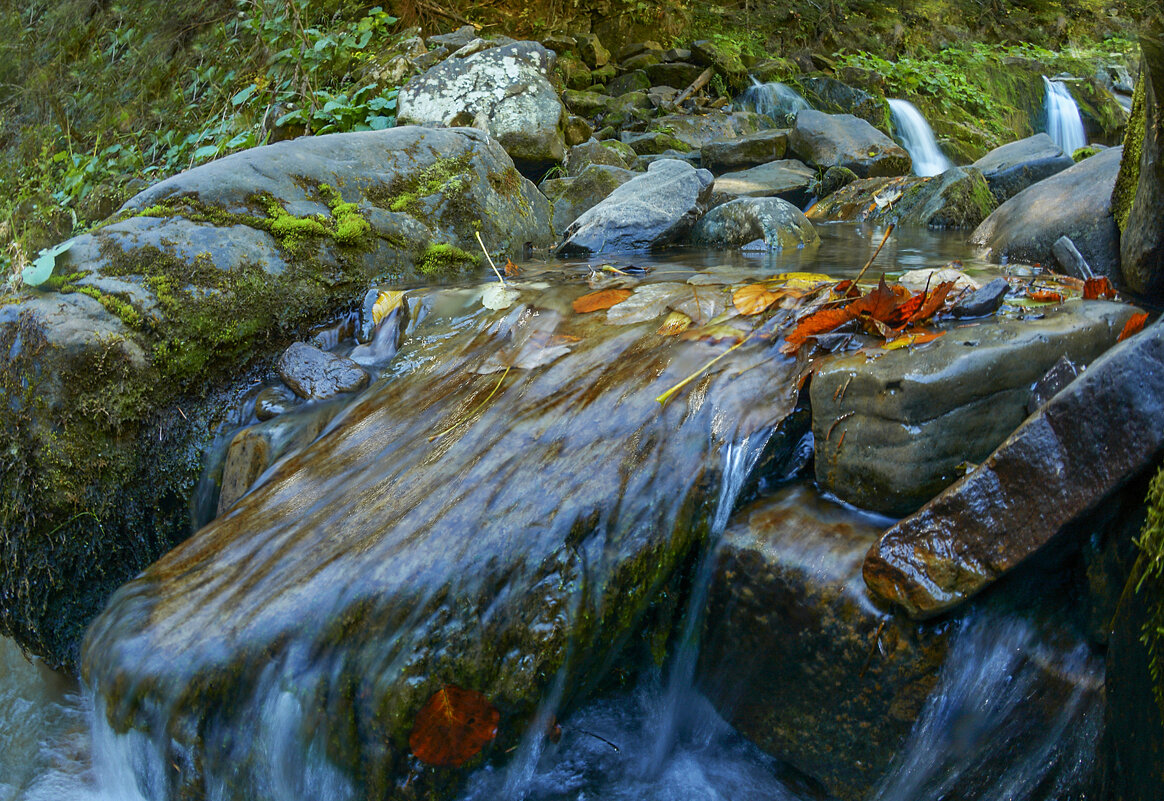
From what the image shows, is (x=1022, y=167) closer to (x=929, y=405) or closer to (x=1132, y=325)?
(x=1132, y=325)

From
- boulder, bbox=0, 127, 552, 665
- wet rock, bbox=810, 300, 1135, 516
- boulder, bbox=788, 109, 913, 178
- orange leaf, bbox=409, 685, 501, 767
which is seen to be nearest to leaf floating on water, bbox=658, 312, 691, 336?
wet rock, bbox=810, 300, 1135, 516

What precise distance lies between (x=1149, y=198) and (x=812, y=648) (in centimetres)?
229

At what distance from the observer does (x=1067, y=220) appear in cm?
402

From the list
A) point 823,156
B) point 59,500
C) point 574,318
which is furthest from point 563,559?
point 823,156

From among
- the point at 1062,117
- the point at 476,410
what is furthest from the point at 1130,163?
the point at 1062,117

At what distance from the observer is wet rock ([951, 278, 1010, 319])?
2328 mm

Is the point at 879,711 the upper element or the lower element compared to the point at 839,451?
lower

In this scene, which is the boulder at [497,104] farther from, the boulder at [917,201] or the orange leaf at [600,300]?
the orange leaf at [600,300]

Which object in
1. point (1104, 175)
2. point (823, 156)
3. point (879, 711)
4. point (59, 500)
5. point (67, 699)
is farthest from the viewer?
point (823, 156)

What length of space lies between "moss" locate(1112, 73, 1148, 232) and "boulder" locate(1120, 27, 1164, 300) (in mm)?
13

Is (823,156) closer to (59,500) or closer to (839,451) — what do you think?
(839,451)

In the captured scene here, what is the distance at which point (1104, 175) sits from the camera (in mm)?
4113

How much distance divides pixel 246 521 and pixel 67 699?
4.50 ft

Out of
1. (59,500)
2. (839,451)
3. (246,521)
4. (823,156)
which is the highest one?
(59,500)
